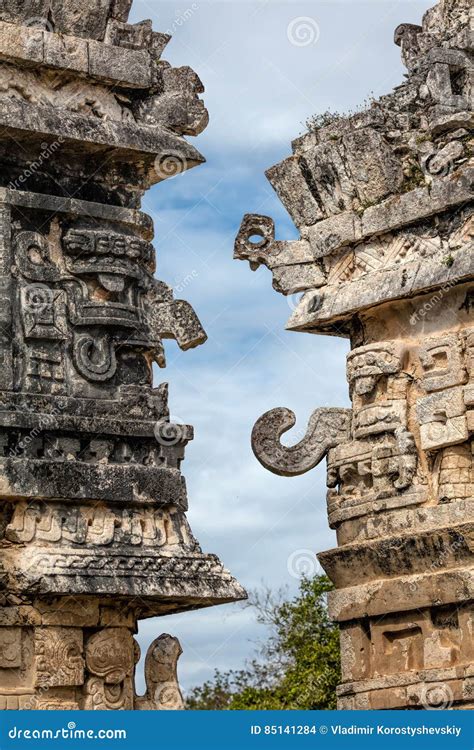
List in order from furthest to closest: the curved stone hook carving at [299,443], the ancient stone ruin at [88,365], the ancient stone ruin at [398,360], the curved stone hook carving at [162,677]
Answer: the curved stone hook carving at [299,443], the ancient stone ruin at [398,360], the curved stone hook carving at [162,677], the ancient stone ruin at [88,365]

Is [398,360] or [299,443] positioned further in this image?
[299,443]

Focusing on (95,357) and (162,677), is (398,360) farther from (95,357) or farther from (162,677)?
(162,677)

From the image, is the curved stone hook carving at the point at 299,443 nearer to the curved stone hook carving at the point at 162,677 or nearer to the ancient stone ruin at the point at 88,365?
the ancient stone ruin at the point at 88,365

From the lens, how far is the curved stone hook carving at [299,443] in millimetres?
11438

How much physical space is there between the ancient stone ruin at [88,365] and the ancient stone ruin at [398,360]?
5.68ft

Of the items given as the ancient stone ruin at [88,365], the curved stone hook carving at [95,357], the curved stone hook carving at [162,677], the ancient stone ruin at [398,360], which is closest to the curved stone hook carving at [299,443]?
the ancient stone ruin at [398,360]

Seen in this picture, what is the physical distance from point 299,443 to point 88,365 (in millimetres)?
2614

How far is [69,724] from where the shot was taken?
7.38m

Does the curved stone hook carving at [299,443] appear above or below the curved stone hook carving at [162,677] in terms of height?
above

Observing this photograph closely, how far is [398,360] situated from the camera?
10.9 meters

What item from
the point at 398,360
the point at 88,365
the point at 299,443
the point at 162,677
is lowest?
the point at 162,677

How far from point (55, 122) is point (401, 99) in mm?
3043

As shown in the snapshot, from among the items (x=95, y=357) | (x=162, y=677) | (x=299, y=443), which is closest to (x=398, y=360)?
(x=299, y=443)

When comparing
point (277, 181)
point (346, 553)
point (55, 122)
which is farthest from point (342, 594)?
point (55, 122)
